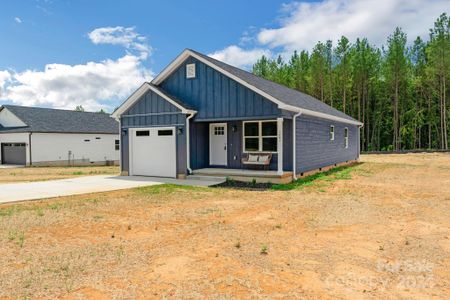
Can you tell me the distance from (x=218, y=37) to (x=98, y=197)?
1650 cm

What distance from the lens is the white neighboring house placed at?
26.7 metres

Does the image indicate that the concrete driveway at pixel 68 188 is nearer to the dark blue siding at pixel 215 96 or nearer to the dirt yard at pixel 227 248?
the dirt yard at pixel 227 248

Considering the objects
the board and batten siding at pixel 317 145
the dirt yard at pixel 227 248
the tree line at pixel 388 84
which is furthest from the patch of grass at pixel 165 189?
the tree line at pixel 388 84

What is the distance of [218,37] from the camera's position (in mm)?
23094

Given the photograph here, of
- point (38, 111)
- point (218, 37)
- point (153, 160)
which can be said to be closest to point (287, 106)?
point (153, 160)

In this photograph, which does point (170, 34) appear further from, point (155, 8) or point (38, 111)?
point (38, 111)

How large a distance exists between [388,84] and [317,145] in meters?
28.1

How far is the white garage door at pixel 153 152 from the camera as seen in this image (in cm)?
1455

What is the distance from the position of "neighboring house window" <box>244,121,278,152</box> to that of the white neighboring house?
65.9 ft

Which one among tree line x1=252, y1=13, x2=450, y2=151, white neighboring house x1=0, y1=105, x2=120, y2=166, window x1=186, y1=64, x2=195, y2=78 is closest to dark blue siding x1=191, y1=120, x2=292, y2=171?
window x1=186, y1=64, x2=195, y2=78

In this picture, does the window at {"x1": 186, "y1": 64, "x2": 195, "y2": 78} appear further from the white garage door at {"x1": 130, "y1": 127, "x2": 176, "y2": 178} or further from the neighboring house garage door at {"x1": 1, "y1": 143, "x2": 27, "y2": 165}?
the neighboring house garage door at {"x1": 1, "y1": 143, "x2": 27, "y2": 165}

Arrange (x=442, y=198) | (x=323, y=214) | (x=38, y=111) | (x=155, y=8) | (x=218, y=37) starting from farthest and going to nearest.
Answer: (x=38, y=111), (x=218, y=37), (x=155, y=8), (x=442, y=198), (x=323, y=214)

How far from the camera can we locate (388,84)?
127ft

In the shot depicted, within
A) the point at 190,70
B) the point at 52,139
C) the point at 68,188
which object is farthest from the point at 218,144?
the point at 52,139
